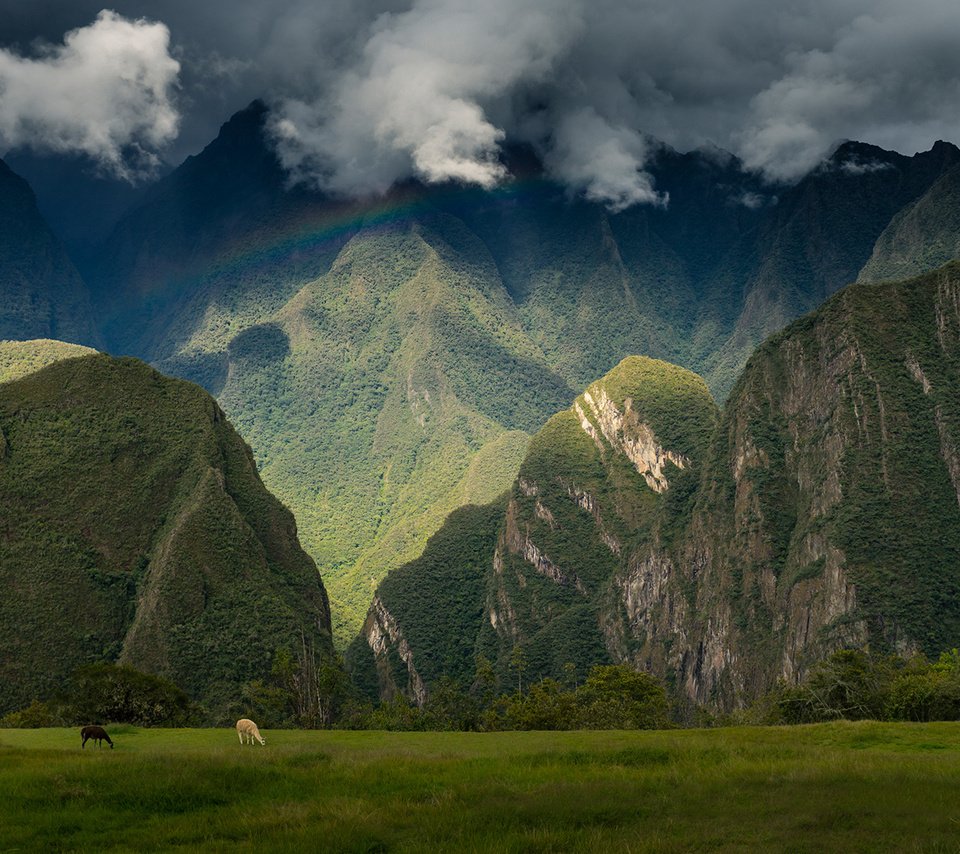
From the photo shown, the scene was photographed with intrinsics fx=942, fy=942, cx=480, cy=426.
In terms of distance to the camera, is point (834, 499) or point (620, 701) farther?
point (834, 499)

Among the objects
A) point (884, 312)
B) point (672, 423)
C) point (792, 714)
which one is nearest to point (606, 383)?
point (672, 423)

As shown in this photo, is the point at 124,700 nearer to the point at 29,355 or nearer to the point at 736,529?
the point at 736,529

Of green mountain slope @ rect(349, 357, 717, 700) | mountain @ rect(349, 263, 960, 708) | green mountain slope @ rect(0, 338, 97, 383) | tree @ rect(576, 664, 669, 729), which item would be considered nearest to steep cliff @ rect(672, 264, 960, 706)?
mountain @ rect(349, 263, 960, 708)

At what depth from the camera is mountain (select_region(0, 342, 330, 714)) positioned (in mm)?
81938

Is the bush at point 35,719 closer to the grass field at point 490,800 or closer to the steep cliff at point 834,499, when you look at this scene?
the grass field at point 490,800

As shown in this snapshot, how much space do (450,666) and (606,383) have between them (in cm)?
5829

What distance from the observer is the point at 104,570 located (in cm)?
9119

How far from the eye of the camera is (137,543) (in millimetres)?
95562

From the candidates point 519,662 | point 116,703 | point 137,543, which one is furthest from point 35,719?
point 519,662

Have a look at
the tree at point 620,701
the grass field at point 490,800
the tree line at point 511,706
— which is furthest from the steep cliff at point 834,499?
the grass field at point 490,800

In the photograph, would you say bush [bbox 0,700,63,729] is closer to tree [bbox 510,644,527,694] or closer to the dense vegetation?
the dense vegetation

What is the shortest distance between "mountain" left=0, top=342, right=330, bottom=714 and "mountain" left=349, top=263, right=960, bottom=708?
48409 millimetres

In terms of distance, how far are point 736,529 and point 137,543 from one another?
70754mm

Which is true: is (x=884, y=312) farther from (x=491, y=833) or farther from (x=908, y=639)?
(x=491, y=833)
